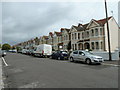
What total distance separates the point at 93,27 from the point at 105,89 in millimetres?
25602

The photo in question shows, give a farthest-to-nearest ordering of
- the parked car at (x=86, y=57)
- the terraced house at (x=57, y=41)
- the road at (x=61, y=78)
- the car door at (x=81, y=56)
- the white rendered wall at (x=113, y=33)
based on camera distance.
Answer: the terraced house at (x=57, y=41) < the white rendered wall at (x=113, y=33) < the car door at (x=81, y=56) < the parked car at (x=86, y=57) < the road at (x=61, y=78)

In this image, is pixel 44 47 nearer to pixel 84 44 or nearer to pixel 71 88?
pixel 84 44

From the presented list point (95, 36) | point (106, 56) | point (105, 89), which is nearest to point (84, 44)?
point (95, 36)

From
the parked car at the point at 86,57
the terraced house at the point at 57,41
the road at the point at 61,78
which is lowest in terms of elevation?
the road at the point at 61,78

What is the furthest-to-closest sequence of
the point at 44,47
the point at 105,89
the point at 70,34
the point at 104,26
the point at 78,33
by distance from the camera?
the point at 70,34
the point at 78,33
the point at 104,26
the point at 44,47
the point at 105,89

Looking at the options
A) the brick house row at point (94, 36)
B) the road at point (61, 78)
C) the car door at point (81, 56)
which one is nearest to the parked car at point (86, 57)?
the car door at point (81, 56)

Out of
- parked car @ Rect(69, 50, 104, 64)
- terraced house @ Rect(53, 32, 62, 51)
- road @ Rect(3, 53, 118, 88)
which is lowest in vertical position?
road @ Rect(3, 53, 118, 88)

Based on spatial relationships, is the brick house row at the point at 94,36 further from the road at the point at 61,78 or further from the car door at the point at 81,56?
the road at the point at 61,78

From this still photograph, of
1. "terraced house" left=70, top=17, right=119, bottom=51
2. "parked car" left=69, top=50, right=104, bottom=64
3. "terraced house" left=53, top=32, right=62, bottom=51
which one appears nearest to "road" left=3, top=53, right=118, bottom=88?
"parked car" left=69, top=50, right=104, bottom=64

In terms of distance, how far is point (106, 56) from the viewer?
19047mm

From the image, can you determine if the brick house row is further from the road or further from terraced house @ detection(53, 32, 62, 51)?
the road

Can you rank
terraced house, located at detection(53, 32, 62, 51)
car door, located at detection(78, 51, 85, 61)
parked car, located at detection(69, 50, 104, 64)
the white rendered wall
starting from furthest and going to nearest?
terraced house, located at detection(53, 32, 62, 51) < the white rendered wall < car door, located at detection(78, 51, 85, 61) < parked car, located at detection(69, 50, 104, 64)

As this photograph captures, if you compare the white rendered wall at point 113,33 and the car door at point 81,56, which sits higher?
the white rendered wall at point 113,33

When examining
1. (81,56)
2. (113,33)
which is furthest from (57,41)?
(81,56)
